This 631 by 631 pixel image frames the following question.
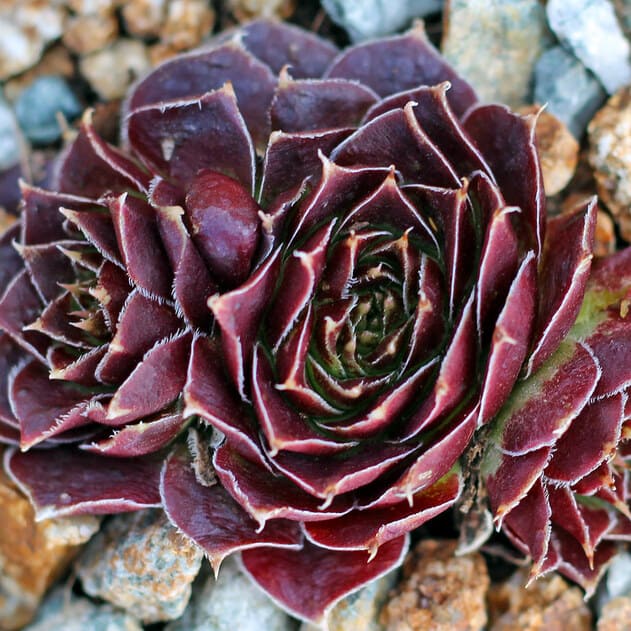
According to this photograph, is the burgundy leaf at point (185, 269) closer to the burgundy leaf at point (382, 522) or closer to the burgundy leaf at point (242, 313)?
the burgundy leaf at point (242, 313)

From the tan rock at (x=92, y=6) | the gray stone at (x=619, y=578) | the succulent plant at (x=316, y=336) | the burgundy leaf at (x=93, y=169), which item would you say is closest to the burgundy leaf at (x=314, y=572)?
the succulent plant at (x=316, y=336)

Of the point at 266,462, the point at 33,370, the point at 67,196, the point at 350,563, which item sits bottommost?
the point at 350,563

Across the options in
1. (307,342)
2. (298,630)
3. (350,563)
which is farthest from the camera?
(298,630)

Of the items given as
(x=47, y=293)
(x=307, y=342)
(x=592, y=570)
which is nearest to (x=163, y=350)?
(x=307, y=342)

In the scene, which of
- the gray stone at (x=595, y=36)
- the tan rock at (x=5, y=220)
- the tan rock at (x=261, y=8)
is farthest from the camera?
the tan rock at (x=261, y=8)

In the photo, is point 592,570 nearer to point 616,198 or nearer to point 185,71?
point 616,198
